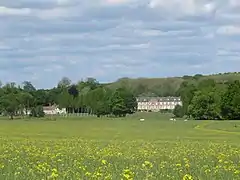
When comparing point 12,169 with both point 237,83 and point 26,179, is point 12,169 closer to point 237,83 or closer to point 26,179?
point 26,179

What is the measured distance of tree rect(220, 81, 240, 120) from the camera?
151 meters

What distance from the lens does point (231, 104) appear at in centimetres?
15212

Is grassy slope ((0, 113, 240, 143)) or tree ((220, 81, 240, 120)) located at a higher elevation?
tree ((220, 81, 240, 120))

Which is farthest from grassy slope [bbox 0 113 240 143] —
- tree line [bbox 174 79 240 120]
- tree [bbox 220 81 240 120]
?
tree line [bbox 174 79 240 120]

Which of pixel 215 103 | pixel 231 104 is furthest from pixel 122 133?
pixel 215 103

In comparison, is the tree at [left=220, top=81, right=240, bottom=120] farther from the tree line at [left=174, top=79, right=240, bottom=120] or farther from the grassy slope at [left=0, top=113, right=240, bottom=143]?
the grassy slope at [left=0, top=113, right=240, bottom=143]

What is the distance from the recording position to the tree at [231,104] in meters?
151

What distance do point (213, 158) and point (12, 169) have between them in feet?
32.4

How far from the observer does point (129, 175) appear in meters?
13.3

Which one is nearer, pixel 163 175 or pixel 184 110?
pixel 163 175

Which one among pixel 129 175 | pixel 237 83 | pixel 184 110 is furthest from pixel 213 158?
pixel 184 110

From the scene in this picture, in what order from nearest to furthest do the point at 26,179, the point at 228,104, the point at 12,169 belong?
1. the point at 26,179
2. the point at 12,169
3. the point at 228,104

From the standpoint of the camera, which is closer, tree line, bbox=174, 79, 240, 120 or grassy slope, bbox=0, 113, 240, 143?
grassy slope, bbox=0, 113, 240, 143

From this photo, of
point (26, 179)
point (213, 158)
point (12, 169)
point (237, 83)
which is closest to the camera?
point (26, 179)
